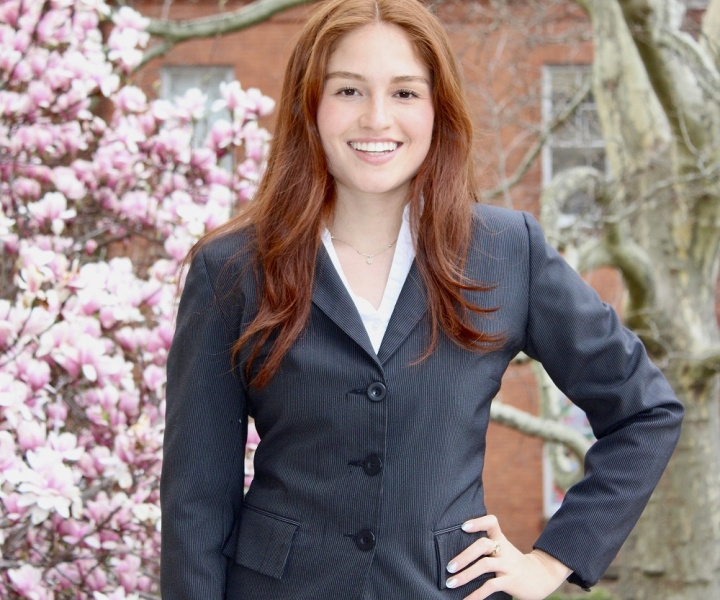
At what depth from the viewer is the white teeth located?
1904 mm

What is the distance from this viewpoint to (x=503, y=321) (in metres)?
1.88

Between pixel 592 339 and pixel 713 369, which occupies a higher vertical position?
pixel 592 339

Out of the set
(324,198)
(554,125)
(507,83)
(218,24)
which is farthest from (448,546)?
(507,83)

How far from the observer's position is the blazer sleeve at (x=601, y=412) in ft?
6.06

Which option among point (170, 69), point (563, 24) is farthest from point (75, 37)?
point (563, 24)

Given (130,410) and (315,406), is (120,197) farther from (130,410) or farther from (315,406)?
(315,406)

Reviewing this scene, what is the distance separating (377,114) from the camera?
1866 millimetres

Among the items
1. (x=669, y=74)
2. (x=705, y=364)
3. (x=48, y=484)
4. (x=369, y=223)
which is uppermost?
(x=669, y=74)

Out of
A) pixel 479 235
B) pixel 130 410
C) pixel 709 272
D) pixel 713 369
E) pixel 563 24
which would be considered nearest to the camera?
pixel 479 235

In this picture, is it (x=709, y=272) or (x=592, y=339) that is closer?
(x=592, y=339)

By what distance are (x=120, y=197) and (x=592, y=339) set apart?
6.90 feet

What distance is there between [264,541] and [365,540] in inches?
7.7

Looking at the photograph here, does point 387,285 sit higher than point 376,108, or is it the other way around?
point 376,108

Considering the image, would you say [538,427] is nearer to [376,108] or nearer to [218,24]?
[218,24]
